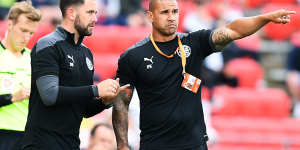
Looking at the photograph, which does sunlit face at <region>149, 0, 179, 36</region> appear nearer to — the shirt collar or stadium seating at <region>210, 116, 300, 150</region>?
the shirt collar

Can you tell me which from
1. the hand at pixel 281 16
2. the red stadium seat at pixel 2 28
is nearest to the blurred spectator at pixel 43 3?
the red stadium seat at pixel 2 28

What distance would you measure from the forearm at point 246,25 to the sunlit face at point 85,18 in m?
1.18

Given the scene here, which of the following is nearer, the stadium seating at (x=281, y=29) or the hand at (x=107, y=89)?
the hand at (x=107, y=89)

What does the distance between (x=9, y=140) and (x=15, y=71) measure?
658mm

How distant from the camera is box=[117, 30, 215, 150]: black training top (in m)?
5.44

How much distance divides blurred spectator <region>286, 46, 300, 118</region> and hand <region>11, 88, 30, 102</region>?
21.8 feet

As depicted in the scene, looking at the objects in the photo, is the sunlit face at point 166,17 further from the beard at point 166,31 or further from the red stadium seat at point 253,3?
the red stadium seat at point 253,3

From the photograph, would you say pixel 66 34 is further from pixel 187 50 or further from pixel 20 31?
pixel 187 50

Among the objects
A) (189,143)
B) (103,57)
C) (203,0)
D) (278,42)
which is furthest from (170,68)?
(278,42)

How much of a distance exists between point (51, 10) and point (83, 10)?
6.83 m

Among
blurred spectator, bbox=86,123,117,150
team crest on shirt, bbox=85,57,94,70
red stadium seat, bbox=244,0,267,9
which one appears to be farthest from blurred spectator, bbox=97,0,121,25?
team crest on shirt, bbox=85,57,94,70

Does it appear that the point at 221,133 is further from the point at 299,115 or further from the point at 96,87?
the point at 96,87

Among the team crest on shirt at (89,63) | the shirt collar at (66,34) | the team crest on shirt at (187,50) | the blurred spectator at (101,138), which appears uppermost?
the shirt collar at (66,34)

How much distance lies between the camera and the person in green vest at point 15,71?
5.86 metres
